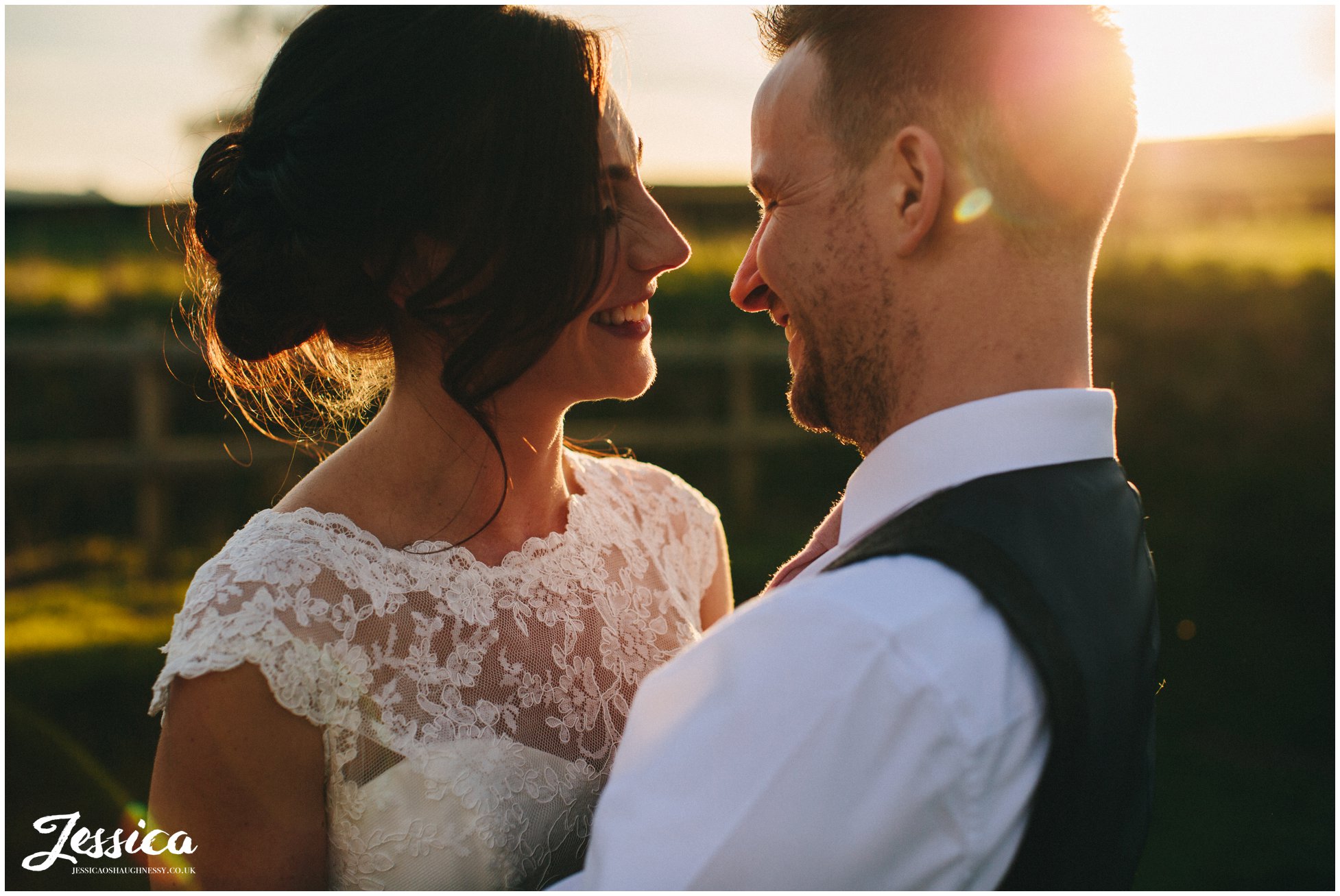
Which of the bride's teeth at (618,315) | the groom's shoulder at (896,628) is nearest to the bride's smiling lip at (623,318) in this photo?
the bride's teeth at (618,315)

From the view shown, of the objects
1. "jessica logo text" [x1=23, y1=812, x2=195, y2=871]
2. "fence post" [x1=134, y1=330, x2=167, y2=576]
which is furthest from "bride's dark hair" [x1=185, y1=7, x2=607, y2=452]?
"fence post" [x1=134, y1=330, x2=167, y2=576]

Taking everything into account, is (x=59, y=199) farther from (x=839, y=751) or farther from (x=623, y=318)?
(x=839, y=751)

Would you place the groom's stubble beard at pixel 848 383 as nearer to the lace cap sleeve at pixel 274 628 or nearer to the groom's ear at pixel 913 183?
the groom's ear at pixel 913 183

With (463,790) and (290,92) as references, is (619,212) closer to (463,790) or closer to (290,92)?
(290,92)

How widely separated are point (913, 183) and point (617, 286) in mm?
795

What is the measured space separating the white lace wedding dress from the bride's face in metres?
0.42

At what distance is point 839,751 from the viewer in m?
1.26

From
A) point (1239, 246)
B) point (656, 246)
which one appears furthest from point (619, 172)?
point (1239, 246)

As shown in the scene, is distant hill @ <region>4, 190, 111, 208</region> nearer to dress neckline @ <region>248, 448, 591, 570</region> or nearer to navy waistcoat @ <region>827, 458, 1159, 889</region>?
dress neckline @ <region>248, 448, 591, 570</region>

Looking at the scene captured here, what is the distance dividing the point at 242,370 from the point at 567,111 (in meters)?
1.11

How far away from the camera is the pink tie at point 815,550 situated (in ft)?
6.18

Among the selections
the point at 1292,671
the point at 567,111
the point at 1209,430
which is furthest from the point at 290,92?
the point at 1209,430

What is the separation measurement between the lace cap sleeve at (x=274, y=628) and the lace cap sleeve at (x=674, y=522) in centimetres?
95

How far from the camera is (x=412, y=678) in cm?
203
